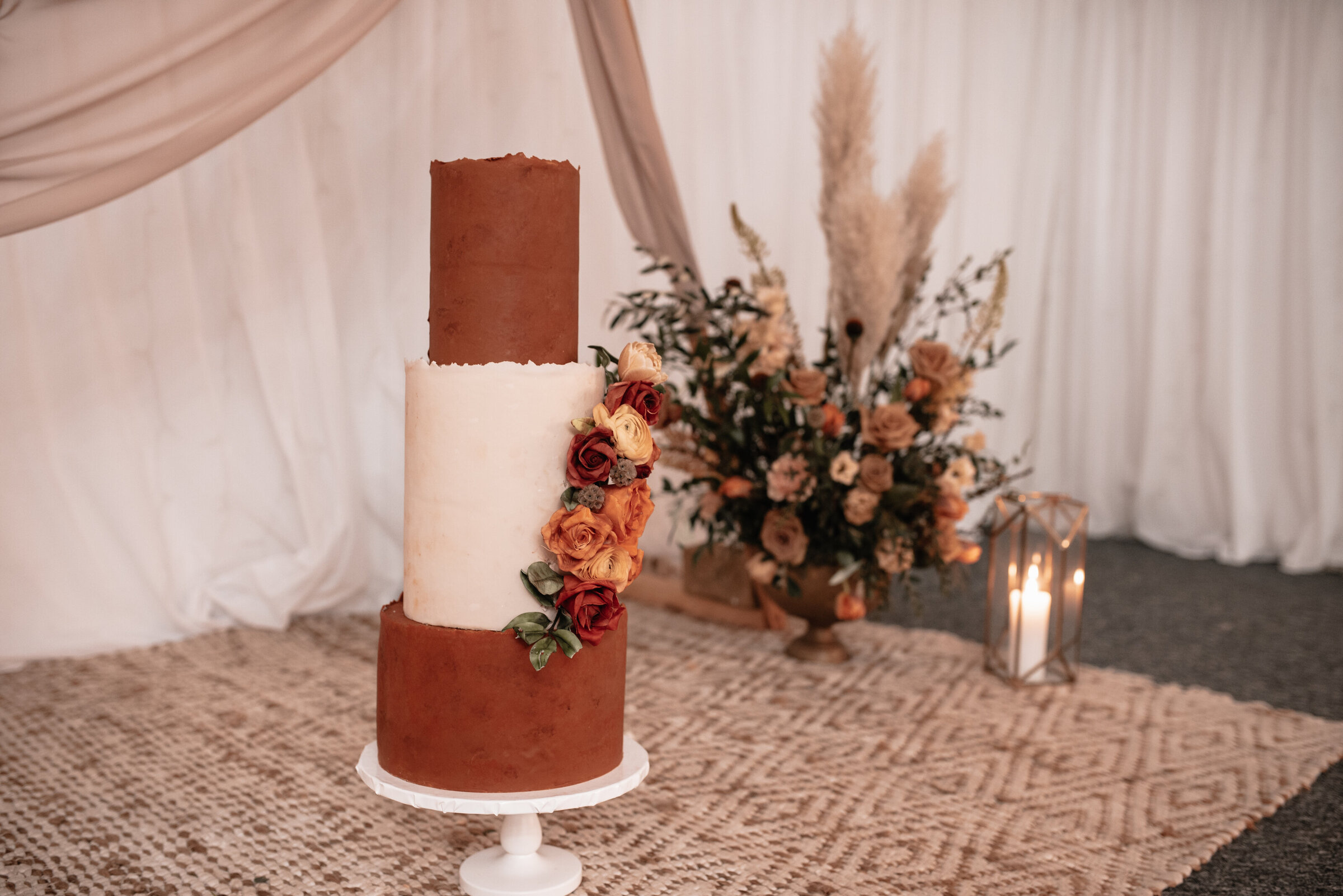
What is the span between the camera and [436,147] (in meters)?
2.52

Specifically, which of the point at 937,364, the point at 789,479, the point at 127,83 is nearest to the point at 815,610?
the point at 789,479

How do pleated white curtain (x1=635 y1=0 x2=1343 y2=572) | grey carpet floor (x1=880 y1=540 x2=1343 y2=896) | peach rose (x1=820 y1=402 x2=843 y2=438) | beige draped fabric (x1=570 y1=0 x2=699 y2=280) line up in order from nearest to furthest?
grey carpet floor (x1=880 y1=540 x2=1343 y2=896), beige draped fabric (x1=570 y1=0 x2=699 y2=280), peach rose (x1=820 y1=402 x2=843 y2=438), pleated white curtain (x1=635 y1=0 x2=1343 y2=572)

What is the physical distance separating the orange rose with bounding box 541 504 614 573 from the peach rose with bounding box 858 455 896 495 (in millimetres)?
981

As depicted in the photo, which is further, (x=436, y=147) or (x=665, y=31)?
(x=665, y=31)

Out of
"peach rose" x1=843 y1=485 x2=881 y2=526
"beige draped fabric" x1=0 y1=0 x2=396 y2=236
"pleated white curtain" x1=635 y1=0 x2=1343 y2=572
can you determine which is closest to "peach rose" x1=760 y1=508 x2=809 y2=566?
"peach rose" x1=843 y1=485 x2=881 y2=526

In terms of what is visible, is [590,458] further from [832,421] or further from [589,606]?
[832,421]

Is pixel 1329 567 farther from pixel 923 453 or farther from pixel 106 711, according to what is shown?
pixel 106 711

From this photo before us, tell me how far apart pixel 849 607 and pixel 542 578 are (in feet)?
3.62

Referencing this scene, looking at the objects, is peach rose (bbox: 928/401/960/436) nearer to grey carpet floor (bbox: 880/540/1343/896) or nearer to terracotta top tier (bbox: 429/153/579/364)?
grey carpet floor (bbox: 880/540/1343/896)

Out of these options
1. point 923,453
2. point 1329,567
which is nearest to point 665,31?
point 923,453

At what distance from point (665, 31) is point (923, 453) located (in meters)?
1.43

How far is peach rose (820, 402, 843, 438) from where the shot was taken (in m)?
2.09

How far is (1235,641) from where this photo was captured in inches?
102

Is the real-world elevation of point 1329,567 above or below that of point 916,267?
below
